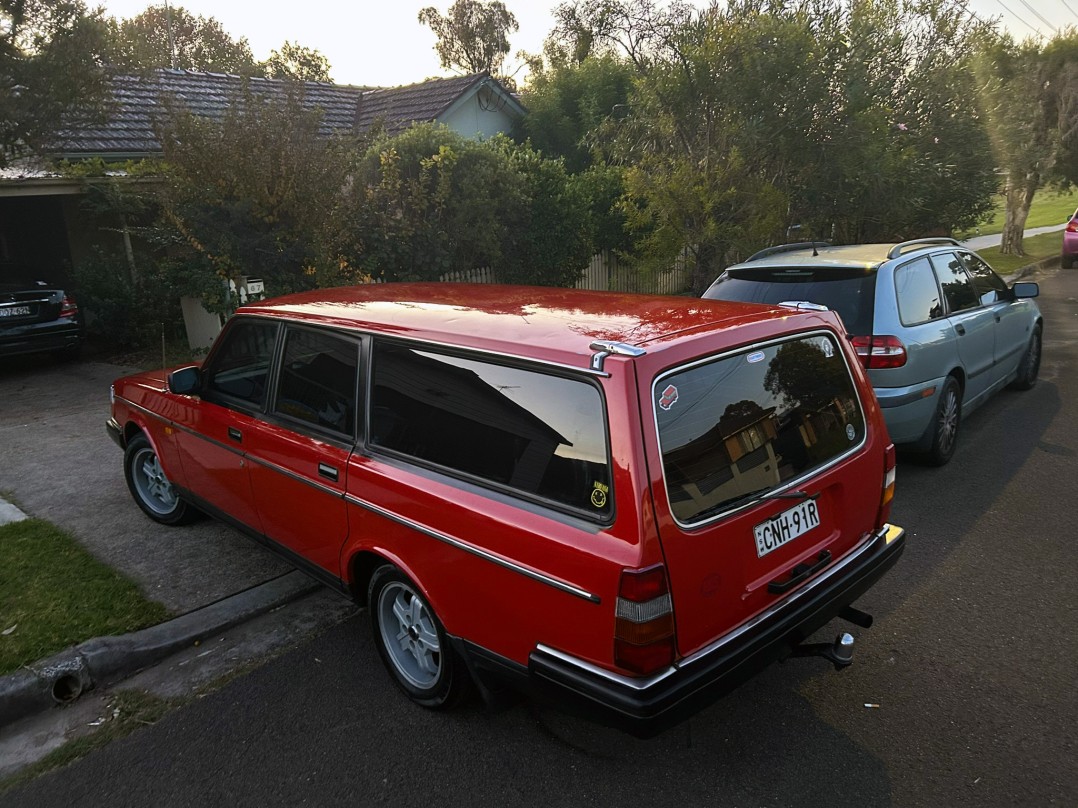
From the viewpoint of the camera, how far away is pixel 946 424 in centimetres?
595

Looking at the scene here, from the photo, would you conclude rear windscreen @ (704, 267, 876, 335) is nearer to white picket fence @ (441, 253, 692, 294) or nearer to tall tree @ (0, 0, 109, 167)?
white picket fence @ (441, 253, 692, 294)

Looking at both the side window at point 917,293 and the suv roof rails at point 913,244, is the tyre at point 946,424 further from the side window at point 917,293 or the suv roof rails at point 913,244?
the suv roof rails at point 913,244

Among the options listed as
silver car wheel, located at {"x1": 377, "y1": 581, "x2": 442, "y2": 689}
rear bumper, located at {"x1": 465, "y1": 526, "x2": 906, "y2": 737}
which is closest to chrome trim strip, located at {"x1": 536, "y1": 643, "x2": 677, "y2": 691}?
rear bumper, located at {"x1": 465, "y1": 526, "x2": 906, "y2": 737}

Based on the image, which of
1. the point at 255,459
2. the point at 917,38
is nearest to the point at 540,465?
the point at 255,459

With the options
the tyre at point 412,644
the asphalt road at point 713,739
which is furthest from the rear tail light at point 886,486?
the tyre at point 412,644

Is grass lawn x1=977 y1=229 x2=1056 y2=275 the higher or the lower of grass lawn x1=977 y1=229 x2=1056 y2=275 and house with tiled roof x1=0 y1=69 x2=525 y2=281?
the lower

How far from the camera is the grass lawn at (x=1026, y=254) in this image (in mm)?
18359

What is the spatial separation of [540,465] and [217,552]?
3.07m

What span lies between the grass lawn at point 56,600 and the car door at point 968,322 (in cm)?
593

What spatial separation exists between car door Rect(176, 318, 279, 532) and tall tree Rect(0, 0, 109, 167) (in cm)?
A: 866

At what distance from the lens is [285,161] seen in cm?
882

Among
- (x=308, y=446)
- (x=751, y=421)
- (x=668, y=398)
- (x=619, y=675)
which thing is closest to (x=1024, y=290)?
(x=751, y=421)

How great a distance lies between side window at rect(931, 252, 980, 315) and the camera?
6.18 metres

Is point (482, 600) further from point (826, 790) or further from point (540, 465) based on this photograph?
point (826, 790)
